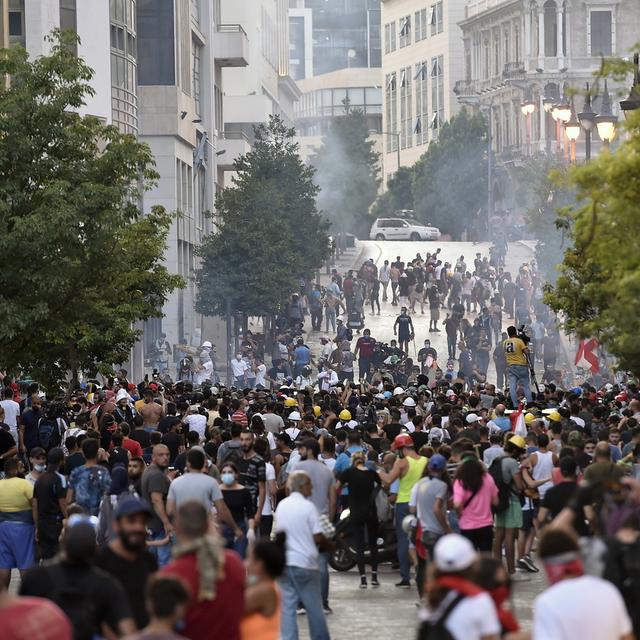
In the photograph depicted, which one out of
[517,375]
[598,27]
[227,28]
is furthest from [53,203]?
[598,27]

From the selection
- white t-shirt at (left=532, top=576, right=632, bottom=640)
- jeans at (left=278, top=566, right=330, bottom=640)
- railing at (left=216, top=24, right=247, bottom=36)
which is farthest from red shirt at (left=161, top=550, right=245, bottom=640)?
railing at (left=216, top=24, right=247, bottom=36)

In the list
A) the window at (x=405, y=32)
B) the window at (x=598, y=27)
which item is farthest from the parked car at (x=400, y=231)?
the window at (x=405, y=32)

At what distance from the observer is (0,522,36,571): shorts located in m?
15.6

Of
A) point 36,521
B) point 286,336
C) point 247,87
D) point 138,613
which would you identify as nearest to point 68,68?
point 36,521

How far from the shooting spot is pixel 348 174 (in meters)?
129

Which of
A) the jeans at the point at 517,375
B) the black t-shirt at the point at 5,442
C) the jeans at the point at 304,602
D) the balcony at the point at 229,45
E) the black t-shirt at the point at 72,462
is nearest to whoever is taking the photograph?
the jeans at the point at 304,602

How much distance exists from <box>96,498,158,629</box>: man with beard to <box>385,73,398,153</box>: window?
6058 inches

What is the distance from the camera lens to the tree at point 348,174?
128875 mm

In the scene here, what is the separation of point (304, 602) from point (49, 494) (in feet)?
11.6

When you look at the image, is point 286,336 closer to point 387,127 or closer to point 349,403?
point 349,403

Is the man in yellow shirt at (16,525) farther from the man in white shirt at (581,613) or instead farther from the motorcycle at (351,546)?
the man in white shirt at (581,613)

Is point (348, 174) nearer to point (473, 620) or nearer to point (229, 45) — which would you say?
point (229, 45)

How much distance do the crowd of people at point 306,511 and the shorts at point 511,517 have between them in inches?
0.6

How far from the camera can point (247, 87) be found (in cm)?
10106
